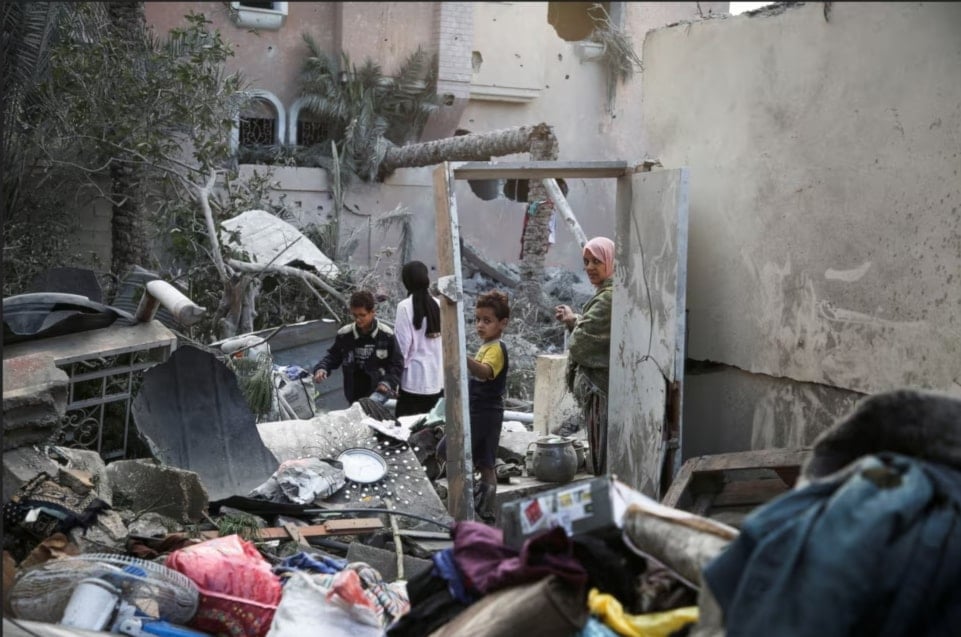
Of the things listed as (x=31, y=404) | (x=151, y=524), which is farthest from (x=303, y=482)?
(x=31, y=404)

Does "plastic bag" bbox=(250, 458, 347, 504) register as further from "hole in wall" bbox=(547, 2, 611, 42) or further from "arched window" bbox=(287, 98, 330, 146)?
"hole in wall" bbox=(547, 2, 611, 42)

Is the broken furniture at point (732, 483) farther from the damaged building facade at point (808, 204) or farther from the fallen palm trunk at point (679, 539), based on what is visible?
the fallen palm trunk at point (679, 539)

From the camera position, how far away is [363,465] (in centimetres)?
684

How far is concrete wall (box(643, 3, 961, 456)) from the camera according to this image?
4355 mm

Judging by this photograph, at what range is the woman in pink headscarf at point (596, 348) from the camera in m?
6.73

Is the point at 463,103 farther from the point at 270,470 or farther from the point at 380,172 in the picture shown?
the point at 270,470

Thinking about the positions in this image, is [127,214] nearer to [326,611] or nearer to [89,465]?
[89,465]

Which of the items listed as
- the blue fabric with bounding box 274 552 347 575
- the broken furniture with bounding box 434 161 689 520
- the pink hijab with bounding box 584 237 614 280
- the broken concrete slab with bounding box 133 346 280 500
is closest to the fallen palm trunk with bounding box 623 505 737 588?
the blue fabric with bounding box 274 552 347 575

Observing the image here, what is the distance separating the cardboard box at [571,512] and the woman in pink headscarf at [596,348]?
3.57 metres

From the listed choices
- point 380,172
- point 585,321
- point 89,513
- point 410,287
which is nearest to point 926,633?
point 89,513

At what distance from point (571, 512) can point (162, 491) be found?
11.5 feet

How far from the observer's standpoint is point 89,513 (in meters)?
5.20

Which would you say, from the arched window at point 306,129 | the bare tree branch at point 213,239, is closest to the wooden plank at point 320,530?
the bare tree branch at point 213,239

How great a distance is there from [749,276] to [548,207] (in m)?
9.30
